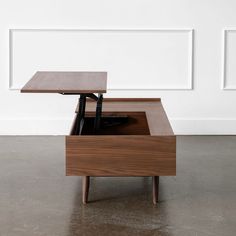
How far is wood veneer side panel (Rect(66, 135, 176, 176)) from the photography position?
323 centimetres

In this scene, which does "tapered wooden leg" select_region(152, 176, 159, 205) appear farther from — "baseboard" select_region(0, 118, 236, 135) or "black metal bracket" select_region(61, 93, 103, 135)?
"baseboard" select_region(0, 118, 236, 135)

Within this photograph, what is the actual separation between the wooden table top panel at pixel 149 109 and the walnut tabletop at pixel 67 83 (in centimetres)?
32

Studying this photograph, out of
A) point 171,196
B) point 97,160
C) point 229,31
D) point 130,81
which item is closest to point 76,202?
point 97,160

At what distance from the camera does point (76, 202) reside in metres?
3.45

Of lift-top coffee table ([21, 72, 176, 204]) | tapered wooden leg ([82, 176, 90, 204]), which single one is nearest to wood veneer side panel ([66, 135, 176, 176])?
lift-top coffee table ([21, 72, 176, 204])

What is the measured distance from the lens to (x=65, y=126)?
5.42 meters

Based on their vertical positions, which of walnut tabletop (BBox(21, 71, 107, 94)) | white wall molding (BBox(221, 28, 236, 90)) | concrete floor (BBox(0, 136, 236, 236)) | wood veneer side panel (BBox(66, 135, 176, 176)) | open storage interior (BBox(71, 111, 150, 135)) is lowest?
concrete floor (BBox(0, 136, 236, 236))

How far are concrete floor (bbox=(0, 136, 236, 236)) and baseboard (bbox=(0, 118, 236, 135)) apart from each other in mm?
665

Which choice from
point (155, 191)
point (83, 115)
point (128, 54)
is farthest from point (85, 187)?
point (128, 54)

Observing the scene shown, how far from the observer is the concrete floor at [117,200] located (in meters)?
A: 3.03

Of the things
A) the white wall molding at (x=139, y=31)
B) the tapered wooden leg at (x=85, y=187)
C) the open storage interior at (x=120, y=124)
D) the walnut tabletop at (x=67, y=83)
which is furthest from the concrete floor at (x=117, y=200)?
the white wall molding at (x=139, y=31)

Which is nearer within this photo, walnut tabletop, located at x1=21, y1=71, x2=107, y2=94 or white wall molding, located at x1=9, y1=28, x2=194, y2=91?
walnut tabletop, located at x1=21, y1=71, x2=107, y2=94

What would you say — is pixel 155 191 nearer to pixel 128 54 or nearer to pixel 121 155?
pixel 121 155

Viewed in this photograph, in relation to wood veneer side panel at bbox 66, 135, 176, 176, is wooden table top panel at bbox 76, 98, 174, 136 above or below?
above
